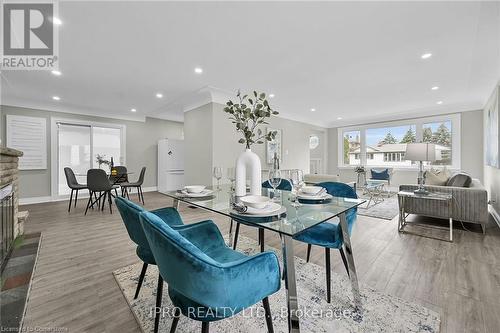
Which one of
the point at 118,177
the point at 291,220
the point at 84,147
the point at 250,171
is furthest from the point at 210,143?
the point at 84,147

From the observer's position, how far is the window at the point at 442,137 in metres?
5.72

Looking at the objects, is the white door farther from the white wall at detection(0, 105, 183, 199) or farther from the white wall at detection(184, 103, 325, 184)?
the white wall at detection(184, 103, 325, 184)

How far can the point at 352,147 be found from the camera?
25.2 ft

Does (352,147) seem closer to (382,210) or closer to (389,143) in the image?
(389,143)

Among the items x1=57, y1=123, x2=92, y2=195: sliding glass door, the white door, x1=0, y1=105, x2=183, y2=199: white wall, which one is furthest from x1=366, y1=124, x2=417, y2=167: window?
x1=57, y1=123, x2=92, y2=195: sliding glass door

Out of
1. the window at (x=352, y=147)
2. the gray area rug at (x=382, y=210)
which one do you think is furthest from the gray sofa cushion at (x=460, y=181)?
the window at (x=352, y=147)

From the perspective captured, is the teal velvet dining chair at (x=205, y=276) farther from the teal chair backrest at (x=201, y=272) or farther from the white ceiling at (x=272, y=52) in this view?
the white ceiling at (x=272, y=52)

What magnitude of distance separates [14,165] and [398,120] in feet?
28.3

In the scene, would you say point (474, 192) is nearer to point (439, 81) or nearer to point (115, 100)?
point (439, 81)

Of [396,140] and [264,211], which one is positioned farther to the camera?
[396,140]

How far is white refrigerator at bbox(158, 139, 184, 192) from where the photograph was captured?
643 centimetres

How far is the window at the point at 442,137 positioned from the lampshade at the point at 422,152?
356cm

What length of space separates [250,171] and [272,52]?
6.27 feet

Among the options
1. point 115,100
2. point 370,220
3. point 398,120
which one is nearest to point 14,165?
point 115,100
